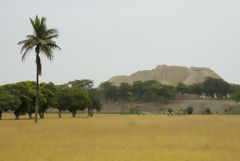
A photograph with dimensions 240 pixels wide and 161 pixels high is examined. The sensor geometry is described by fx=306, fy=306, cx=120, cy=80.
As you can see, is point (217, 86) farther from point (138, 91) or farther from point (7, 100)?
point (7, 100)

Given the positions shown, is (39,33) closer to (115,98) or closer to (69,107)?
(69,107)

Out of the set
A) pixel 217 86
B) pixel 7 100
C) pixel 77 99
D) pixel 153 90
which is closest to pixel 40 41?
pixel 7 100

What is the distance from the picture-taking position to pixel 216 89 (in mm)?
151625

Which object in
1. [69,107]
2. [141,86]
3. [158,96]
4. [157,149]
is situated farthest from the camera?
[141,86]

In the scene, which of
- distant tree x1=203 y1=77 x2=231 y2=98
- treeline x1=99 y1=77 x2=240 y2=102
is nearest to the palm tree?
treeline x1=99 y1=77 x2=240 y2=102

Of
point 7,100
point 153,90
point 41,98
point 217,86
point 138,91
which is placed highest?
point 217,86

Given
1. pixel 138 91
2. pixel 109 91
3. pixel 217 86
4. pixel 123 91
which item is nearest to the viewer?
pixel 109 91

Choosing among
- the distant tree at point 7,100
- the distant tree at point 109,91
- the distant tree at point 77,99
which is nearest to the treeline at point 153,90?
the distant tree at point 109,91

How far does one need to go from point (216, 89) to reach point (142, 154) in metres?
147

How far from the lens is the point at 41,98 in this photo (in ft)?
176

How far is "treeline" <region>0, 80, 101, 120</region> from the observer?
157 ft

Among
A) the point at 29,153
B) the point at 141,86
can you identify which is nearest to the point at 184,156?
the point at 29,153

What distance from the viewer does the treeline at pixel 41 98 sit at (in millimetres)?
47853

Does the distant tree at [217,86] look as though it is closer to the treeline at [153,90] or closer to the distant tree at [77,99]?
the treeline at [153,90]
